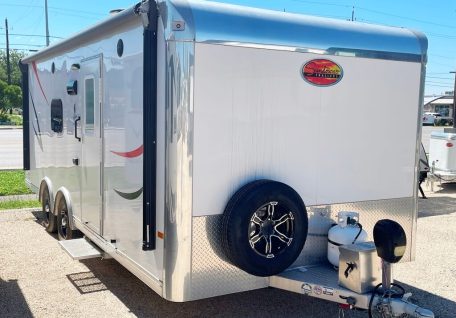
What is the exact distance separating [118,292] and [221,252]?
1671 mm

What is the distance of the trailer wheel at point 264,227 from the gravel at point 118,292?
2.88ft

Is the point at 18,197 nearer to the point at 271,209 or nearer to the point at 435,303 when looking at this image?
the point at 271,209

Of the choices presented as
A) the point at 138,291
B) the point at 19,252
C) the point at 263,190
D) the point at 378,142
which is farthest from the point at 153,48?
the point at 19,252

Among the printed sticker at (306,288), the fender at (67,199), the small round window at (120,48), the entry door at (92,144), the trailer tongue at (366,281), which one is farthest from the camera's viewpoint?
the fender at (67,199)

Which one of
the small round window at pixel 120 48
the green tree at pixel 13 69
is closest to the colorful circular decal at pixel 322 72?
the small round window at pixel 120 48

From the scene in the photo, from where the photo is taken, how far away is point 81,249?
5148 millimetres

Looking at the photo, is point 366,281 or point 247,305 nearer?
point 366,281

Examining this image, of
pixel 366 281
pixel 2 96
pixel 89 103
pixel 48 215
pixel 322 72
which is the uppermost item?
pixel 2 96

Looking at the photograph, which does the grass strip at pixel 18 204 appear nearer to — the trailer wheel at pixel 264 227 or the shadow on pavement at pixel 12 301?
the shadow on pavement at pixel 12 301

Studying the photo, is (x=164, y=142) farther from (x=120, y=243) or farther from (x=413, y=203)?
(x=413, y=203)

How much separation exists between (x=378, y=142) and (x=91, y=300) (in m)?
2.96

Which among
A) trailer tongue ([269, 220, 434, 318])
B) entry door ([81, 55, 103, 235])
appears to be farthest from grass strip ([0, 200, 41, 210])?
trailer tongue ([269, 220, 434, 318])

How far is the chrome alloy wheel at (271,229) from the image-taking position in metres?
3.81

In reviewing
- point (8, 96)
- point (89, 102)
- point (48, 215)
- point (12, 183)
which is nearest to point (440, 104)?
point (8, 96)
